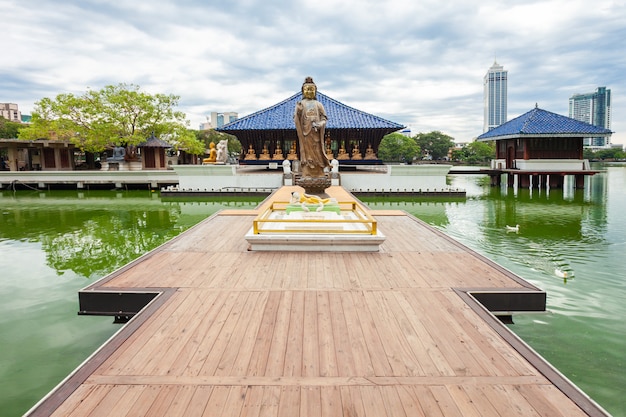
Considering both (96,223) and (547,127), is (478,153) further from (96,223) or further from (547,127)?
(96,223)

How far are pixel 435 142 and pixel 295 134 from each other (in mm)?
51280

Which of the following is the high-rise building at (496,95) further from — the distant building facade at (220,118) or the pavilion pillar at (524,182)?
the pavilion pillar at (524,182)

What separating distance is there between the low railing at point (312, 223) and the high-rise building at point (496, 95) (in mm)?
164733

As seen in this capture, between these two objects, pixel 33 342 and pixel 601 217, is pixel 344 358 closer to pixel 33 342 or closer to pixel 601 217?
pixel 33 342

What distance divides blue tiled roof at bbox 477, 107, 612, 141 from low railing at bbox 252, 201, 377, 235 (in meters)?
22.7

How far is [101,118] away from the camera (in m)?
35.8

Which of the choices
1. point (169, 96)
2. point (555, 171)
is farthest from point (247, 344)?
point (169, 96)

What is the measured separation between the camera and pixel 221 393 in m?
3.33

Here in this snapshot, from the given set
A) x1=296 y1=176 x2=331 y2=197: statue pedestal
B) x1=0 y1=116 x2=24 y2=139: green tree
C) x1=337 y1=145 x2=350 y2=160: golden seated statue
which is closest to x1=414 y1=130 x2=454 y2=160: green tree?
x1=337 y1=145 x2=350 y2=160: golden seated statue

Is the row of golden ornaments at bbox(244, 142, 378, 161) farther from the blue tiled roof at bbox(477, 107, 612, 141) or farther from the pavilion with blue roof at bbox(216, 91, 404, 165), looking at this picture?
the blue tiled roof at bbox(477, 107, 612, 141)

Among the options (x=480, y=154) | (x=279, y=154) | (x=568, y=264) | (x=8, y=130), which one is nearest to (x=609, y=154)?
(x=480, y=154)

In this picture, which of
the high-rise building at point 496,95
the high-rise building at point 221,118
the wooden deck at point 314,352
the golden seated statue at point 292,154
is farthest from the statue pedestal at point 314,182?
the high-rise building at point 496,95

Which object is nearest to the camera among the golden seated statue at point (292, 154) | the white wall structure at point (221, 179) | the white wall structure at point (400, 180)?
the white wall structure at point (400, 180)

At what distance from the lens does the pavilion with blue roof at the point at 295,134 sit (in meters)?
29.5
